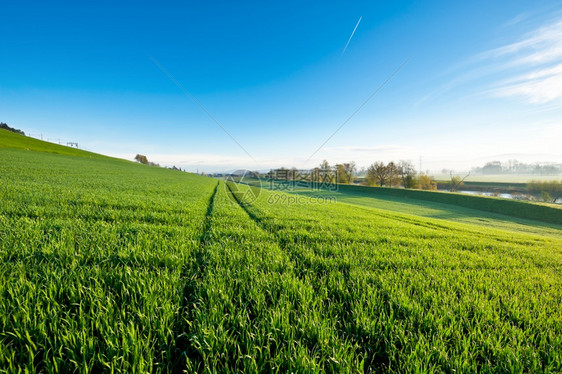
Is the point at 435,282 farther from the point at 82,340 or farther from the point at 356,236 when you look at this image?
the point at 82,340

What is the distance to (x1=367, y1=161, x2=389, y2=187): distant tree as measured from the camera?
79438mm

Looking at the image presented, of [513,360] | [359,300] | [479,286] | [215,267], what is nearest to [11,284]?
[215,267]

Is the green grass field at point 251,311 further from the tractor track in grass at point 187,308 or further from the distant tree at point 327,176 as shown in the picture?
the distant tree at point 327,176

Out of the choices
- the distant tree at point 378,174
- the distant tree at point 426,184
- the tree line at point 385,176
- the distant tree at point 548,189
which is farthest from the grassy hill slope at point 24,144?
the distant tree at point 548,189

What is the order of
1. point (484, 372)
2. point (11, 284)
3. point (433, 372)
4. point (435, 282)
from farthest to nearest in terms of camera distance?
point (435, 282) < point (11, 284) < point (484, 372) < point (433, 372)

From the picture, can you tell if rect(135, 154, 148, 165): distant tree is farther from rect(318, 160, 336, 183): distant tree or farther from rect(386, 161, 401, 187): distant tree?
rect(386, 161, 401, 187): distant tree

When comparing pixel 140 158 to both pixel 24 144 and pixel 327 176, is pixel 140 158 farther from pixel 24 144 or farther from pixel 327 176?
pixel 327 176

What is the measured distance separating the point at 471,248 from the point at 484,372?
21.8 feet

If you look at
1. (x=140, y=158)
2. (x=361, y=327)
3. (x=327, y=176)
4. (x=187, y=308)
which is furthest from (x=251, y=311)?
(x=140, y=158)

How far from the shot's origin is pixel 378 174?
80.7 meters

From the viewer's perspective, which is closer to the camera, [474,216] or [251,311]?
[251,311]

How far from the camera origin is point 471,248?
6.73 metres

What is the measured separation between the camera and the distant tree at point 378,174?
7944 cm

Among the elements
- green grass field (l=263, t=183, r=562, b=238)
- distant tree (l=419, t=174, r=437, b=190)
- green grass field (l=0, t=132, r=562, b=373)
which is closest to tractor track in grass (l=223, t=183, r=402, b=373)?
green grass field (l=0, t=132, r=562, b=373)
